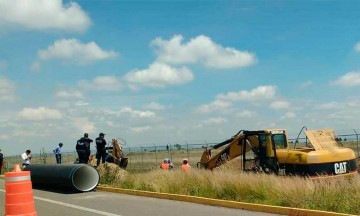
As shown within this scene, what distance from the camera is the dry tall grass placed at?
1024 cm

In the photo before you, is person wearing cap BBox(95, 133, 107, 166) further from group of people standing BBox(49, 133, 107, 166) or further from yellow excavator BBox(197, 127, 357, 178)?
yellow excavator BBox(197, 127, 357, 178)

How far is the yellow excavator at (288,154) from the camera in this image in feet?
44.2

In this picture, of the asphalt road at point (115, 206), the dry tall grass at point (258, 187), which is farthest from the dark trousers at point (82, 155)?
the asphalt road at point (115, 206)

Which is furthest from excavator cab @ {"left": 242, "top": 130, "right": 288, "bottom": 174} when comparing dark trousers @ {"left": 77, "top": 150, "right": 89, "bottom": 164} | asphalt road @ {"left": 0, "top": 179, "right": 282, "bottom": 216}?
dark trousers @ {"left": 77, "top": 150, "right": 89, "bottom": 164}

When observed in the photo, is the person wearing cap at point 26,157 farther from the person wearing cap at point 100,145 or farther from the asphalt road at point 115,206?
the asphalt road at point 115,206

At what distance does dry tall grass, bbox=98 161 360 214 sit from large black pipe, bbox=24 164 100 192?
993 millimetres

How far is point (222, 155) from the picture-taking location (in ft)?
54.7

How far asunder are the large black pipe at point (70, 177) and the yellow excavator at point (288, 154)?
4484mm

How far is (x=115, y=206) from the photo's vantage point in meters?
12.2

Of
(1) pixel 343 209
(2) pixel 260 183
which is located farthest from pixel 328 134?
(1) pixel 343 209

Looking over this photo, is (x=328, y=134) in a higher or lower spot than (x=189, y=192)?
higher

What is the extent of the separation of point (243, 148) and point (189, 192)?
276 centimetres

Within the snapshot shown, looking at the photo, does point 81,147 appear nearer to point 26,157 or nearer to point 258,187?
point 26,157

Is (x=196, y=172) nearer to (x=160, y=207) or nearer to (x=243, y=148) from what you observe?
(x=243, y=148)
